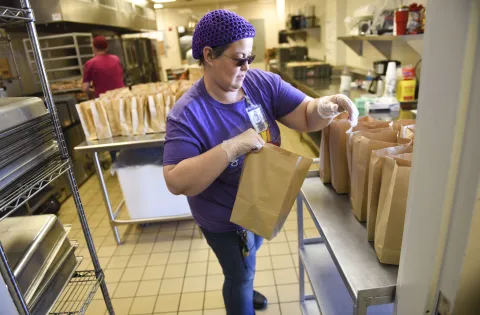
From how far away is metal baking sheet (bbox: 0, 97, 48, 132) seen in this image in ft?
3.26

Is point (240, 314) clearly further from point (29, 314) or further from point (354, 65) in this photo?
point (354, 65)

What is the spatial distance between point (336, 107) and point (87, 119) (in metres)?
1.96

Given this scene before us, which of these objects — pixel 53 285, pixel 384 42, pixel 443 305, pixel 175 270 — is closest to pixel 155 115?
pixel 175 270

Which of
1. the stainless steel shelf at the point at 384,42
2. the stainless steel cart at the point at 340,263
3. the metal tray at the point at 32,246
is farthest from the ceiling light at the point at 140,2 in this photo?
the stainless steel cart at the point at 340,263

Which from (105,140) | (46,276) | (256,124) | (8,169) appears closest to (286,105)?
(256,124)

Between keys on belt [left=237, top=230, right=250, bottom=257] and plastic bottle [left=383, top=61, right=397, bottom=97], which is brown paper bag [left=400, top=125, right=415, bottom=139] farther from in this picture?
plastic bottle [left=383, top=61, right=397, bottom=97]

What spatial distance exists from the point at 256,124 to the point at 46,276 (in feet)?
3.13

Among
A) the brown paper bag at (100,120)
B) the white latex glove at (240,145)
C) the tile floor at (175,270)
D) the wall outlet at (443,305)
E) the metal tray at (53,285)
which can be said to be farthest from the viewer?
the brown paper bag at (100,120)

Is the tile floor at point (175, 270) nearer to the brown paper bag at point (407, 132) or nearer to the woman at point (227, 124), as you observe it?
the woman at point (227, 124)

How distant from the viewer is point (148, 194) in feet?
8.12

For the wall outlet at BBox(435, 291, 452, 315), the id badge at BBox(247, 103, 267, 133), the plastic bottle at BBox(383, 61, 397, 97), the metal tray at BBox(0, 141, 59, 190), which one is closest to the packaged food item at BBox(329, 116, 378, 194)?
the id badge at BBox(247, 103, 267, 133)

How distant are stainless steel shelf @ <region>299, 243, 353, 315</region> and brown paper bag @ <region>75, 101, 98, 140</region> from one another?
1795mm

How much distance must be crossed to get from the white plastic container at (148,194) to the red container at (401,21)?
1987 mm

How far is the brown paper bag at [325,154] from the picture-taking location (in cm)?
119
